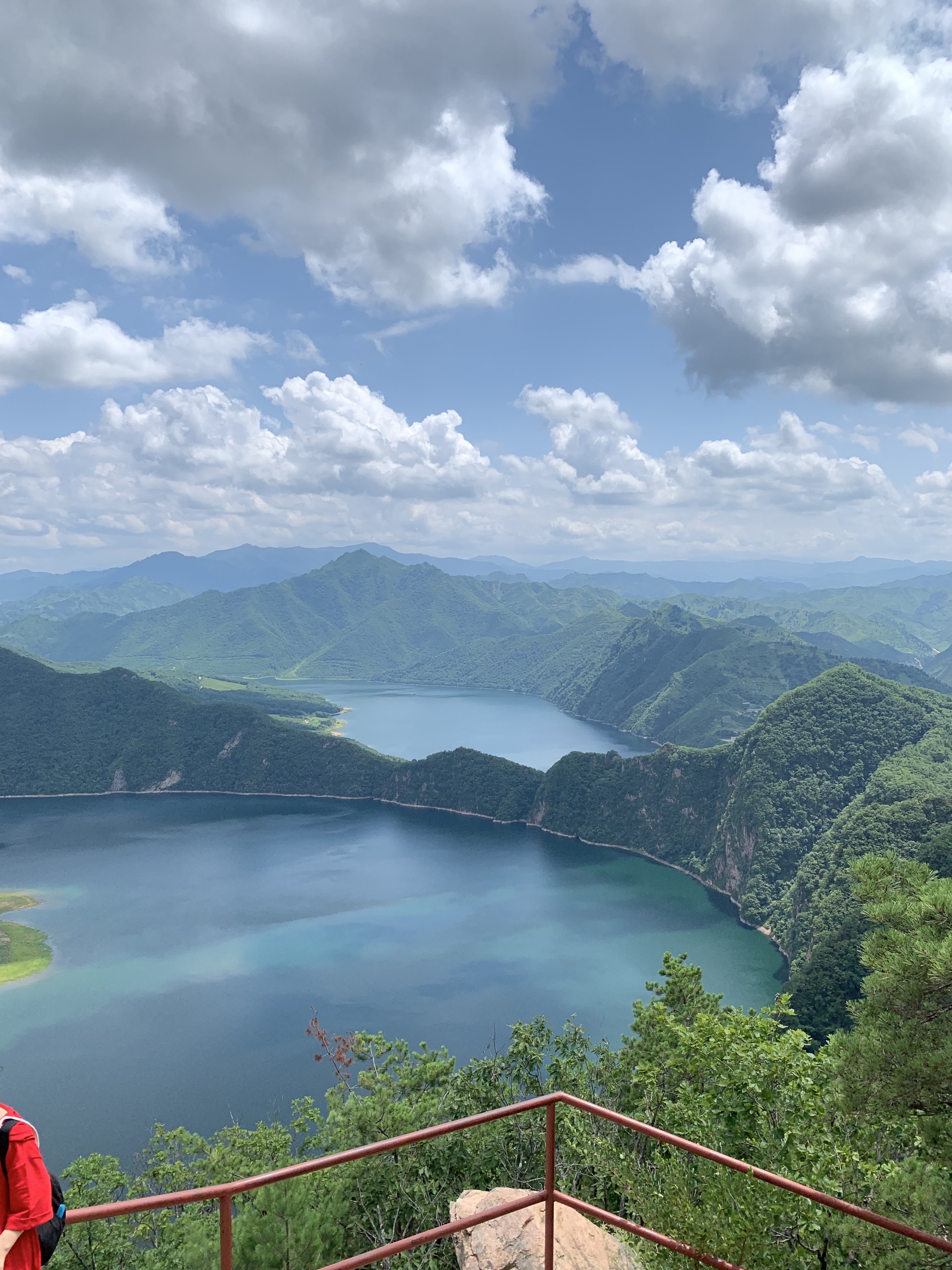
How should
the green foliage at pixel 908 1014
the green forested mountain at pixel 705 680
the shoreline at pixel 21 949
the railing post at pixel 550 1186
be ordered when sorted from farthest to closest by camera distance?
the green forested mountain at pixel 705 680, the shoreline at pixel 21 949, the green foliage at pixel 908 1014, the railing post at pixel 550 1186

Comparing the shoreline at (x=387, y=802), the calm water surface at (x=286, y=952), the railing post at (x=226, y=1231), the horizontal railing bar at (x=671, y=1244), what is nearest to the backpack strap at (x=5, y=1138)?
the railing post at (x=226, y=1231)

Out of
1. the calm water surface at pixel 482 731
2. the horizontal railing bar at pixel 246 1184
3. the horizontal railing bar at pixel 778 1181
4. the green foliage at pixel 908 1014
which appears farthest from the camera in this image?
the calm water surface at pixel 482 731

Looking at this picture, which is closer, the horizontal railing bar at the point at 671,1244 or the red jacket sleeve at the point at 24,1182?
the red jacket sleeve at the point at 24,1182

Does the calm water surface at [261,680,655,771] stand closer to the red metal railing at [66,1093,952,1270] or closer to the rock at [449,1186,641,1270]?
the rock at [449,1186,641,1270]

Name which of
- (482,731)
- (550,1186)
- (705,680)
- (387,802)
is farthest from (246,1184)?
(705,680)

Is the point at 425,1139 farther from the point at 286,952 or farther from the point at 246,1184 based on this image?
the point at 286,952

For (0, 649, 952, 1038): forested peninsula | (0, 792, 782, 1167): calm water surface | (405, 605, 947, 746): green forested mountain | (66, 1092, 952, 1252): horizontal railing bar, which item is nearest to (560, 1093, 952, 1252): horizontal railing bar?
(66, 1092, 952, 1252): horizontal railing bar

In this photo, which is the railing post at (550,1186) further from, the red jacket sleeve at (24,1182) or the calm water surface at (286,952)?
the calm water surface at (286,952)

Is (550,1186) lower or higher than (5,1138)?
lower
